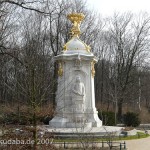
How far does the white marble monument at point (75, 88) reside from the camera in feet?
78.2

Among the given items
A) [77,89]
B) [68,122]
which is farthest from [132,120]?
[68,122]

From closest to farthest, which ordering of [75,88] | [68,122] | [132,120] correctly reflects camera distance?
1. [68,122]
2. [75,88]
3. [132,120]

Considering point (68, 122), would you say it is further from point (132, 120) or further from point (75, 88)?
point (132, 120)

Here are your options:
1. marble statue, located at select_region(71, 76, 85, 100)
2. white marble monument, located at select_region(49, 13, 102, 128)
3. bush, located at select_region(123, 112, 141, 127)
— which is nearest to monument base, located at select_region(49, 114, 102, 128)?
white marble monument, located at select_region(49, 13, 102, 128)

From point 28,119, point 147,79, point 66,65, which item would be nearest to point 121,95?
point 147,79

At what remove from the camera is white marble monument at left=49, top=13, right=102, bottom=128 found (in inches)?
938

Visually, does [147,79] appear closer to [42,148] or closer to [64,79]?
[64,79]

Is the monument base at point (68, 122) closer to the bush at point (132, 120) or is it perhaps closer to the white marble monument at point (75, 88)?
the white marble monument at point (75, 88)

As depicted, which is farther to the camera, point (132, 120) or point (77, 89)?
point (132, 120)

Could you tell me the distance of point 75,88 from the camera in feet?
78.8

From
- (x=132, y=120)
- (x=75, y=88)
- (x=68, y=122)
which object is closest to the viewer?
(x=68, y=122)

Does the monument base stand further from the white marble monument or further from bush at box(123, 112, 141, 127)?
bush at box(123, 112, 141, 127)

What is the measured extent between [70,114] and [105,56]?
92.1 feet

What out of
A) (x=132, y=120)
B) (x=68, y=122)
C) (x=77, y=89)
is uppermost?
(x=77, y=89)
